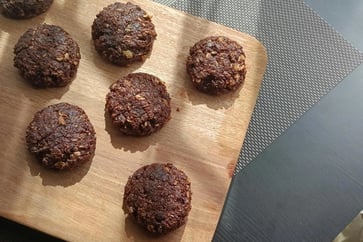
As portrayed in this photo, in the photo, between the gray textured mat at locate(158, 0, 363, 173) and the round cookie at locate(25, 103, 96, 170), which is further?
the gray textured mat at locate(158, 0, 363, 173)

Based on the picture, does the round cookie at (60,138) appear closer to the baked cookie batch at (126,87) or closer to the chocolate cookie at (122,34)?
the baked cookie batch at (126,87)

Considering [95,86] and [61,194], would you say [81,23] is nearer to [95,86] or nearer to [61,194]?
[95,86]

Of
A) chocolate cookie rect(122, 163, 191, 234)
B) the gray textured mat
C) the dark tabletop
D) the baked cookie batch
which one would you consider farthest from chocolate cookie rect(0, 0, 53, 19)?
the dark tabletop

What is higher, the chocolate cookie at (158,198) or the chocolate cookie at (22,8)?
the chocolate cookie at (22,8)

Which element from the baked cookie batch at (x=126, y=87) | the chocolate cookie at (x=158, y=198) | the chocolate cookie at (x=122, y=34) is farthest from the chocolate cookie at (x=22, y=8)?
the chocolate cookie at (x=158, y=198)

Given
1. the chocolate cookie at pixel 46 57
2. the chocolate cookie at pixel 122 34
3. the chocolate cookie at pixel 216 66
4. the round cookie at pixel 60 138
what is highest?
the chocolate cookie at pixel 216 66

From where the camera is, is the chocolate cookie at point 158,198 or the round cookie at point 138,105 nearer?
the chocolate cookie at point 158,198

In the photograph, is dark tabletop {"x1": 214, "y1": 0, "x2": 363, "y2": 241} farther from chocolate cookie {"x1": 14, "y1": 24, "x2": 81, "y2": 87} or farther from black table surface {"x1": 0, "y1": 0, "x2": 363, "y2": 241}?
chocolate cookie {"x1": 14, "y1": 24, "x2": 81, "y2": 87}

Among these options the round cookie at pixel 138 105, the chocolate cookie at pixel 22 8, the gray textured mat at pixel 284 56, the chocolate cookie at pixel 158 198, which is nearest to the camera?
the chocolate cookie at pixel 158 198
